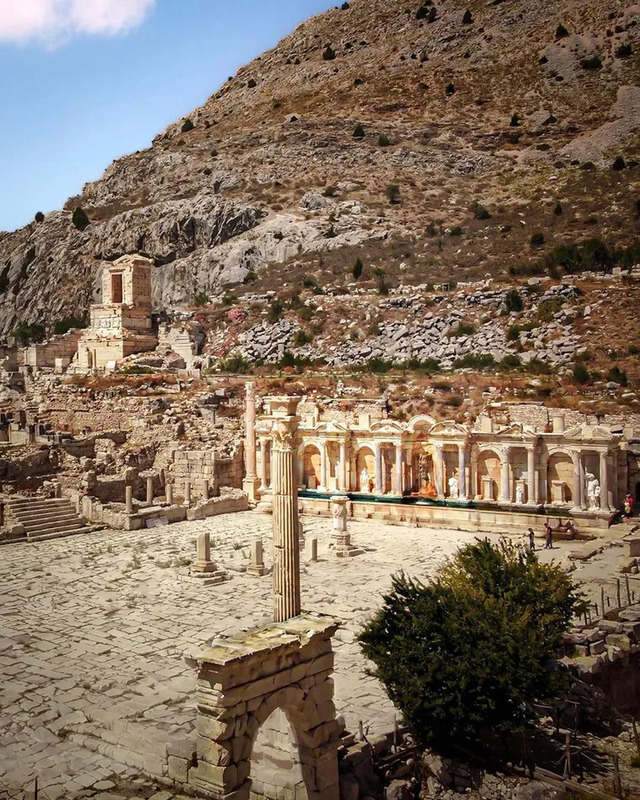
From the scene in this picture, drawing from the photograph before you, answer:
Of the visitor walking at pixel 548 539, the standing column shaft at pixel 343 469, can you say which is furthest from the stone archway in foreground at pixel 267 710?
the standing column shaft at pixel 343 469

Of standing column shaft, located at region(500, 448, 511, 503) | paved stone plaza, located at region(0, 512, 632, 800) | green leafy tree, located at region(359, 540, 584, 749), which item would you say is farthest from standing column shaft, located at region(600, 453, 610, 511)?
green leafy tree, located at region(359, 540, 584, 749)

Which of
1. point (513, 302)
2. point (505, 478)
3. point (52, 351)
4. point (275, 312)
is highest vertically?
point (275, 312)

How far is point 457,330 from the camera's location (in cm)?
4234

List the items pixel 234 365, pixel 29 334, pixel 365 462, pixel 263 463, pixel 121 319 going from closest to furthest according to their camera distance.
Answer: pixel 365 462
pixel 263 463
pixel 234 365
pixel 121 319
pixel 29 334

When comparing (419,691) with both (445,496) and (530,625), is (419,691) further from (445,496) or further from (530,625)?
(445,496)

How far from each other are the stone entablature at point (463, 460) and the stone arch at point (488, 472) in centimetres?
3

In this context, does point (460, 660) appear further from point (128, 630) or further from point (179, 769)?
point (128, 630)

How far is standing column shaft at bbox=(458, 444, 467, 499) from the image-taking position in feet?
87.2

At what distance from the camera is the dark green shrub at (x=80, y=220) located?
8044cm

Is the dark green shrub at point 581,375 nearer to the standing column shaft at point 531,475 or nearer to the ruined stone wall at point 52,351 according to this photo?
the standing column shaft at point 531,475

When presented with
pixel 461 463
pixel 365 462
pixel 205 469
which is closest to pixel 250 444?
pixel 205 469

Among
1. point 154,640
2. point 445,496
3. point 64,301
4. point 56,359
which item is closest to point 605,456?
point 445,496

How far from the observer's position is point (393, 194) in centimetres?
6781

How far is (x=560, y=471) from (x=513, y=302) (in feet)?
61.8
